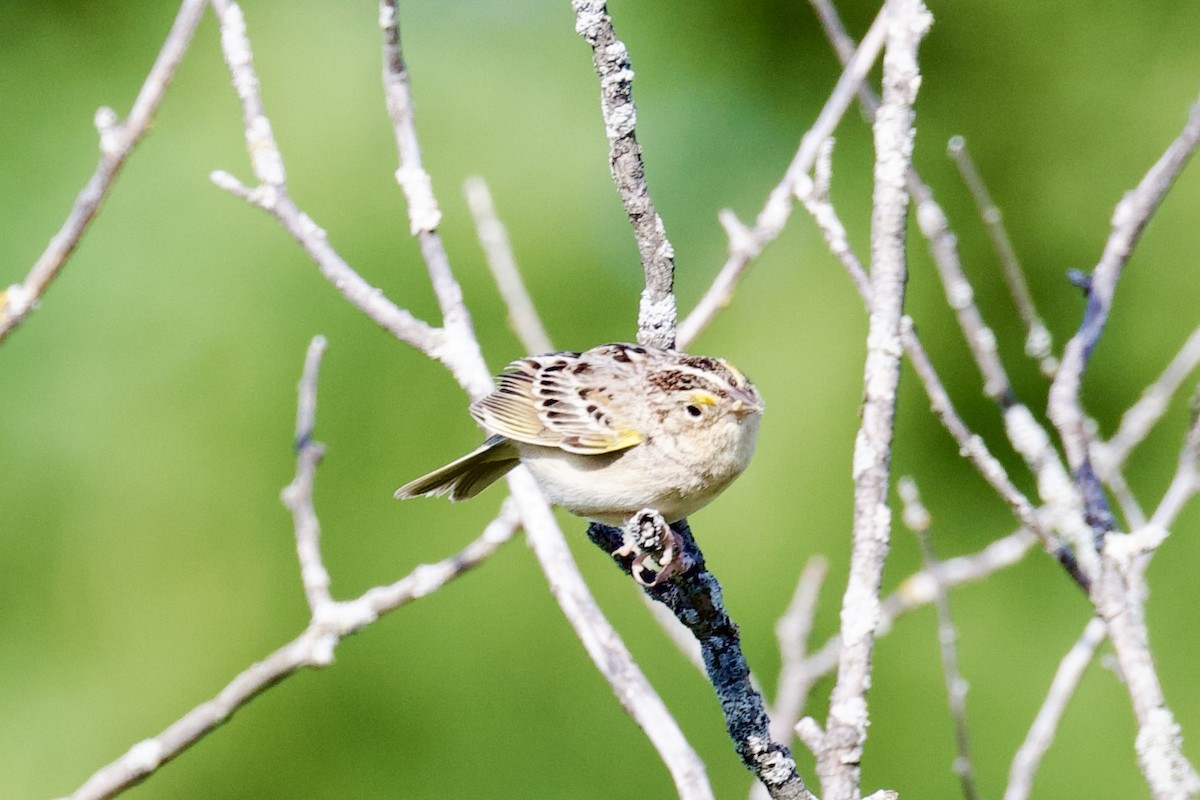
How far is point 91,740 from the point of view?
373 centimetres

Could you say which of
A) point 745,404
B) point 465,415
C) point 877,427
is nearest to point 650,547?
point 877,427

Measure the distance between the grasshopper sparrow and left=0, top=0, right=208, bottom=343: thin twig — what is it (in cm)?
69

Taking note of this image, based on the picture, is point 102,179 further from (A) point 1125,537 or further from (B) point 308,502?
(A) point 1125,537

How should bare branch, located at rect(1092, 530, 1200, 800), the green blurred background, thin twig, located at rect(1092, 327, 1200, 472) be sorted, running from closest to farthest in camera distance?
bare branch, located at rect(1092, 530, 1200, 800), thin twig, located at rect(1092, 327, 1200, 472), the green blurred background

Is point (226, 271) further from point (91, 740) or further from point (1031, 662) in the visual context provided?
point (1031, 662)

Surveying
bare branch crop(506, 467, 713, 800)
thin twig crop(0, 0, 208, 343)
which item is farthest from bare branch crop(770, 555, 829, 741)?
thin twig crop(0, 0, 208, 343)

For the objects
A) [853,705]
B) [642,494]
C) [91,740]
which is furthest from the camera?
[91,740]

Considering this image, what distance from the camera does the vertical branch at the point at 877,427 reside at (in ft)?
5.52

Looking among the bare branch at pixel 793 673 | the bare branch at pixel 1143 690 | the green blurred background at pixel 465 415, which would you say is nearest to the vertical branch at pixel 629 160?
the bare branch at pixel 1143 690

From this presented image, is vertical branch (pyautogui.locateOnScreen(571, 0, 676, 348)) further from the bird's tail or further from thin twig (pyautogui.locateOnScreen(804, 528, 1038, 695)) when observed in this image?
thin twig (pyautogui.locateOnScreen(804, 528, 1038, 695))

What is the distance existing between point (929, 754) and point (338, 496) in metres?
1.70

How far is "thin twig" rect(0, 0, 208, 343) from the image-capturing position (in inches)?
80.0

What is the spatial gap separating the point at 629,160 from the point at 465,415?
1.91 meters

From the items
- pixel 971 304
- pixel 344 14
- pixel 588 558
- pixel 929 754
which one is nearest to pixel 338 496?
pixel 588 558
